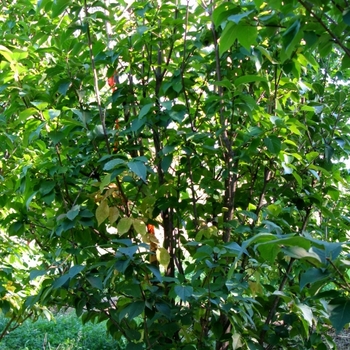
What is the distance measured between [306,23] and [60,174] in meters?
1.32

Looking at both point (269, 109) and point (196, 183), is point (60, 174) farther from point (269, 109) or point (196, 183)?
point (269, 109)

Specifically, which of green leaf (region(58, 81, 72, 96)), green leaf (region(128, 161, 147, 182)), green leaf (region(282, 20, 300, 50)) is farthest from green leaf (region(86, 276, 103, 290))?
green leaf (region(282, 20, 300, 50))

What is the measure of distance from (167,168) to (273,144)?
0.47 metres

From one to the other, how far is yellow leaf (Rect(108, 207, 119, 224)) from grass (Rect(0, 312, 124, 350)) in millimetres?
3958

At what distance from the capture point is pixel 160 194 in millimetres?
2281

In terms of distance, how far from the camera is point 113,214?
206 cm

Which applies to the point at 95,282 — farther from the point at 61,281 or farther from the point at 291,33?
the point at 291,33

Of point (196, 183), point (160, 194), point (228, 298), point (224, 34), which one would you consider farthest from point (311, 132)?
point (224, 34)

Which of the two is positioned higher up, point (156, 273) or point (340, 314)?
point (340, 314)

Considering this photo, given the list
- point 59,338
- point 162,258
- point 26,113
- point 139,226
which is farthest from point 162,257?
point 59,338

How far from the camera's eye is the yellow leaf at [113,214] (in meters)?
2.05

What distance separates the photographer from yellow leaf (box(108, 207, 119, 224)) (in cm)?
205

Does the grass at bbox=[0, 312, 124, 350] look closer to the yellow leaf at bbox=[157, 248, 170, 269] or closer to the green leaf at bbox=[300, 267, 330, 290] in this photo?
the yellow leaf at bbox=[157, 248, 170, 269]

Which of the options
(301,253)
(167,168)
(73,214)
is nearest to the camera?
(301,253)
